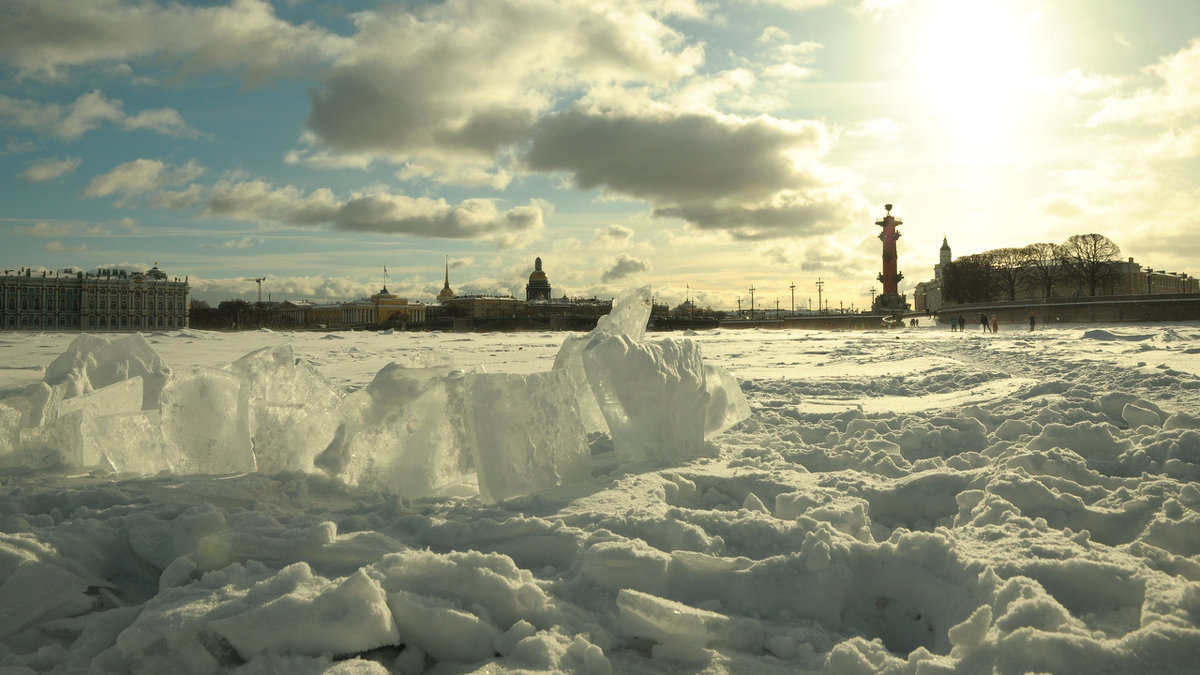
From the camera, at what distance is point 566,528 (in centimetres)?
313

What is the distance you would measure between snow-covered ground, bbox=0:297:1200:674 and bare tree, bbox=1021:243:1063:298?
2934 inches

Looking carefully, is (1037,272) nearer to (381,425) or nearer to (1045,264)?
(1045,264)

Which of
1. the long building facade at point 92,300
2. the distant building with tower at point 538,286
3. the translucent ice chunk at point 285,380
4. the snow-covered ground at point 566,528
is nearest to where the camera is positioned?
the snow-covered ground at point 566,528

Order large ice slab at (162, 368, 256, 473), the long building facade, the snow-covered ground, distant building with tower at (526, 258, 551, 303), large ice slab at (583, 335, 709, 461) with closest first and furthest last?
the snow-covered ground, large ice slab at (162, 368, 256, 473), large ice slab at (583, 335, 709, 461), the long building facade, distant building with tower at (526, 258, 551, 303)

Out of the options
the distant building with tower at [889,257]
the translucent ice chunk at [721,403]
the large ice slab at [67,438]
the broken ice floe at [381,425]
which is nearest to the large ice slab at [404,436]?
the broken ice floe at [381,425]

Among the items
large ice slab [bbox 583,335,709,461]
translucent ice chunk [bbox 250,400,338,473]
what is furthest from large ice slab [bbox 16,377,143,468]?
large ice slab [bbox 583,335,709,461]

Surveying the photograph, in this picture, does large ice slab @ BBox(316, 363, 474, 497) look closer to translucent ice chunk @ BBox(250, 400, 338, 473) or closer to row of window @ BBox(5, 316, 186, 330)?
translucent ice chunk @ BBox(250, 400, 338, 473)

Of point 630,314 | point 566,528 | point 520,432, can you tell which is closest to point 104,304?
point 630,314

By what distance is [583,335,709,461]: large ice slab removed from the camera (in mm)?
4605

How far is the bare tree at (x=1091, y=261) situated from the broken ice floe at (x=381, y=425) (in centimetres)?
7365

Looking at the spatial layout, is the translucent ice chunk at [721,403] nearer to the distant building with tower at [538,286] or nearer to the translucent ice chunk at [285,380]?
the translucent ice chunk at [285,380]

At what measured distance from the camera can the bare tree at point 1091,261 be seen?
64500mm

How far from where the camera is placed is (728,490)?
3889 millimetres

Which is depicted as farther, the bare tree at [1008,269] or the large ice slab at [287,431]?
the bare tree at [1008,269]
